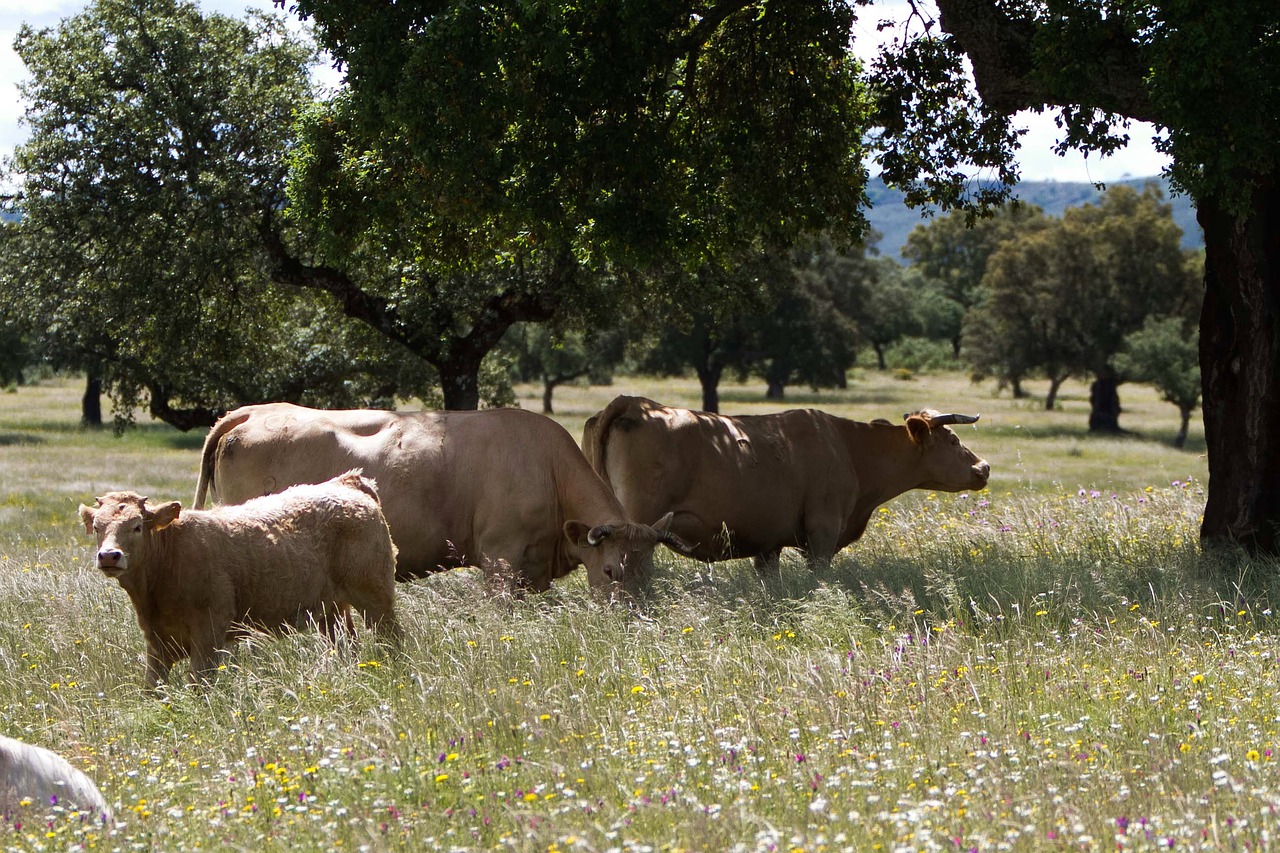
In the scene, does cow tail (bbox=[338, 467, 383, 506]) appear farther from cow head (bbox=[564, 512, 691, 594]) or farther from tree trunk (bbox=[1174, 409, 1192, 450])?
tree trunk (bbox=[1174, 409, 1192, 450])

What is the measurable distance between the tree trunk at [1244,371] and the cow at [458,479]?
16.8 feet

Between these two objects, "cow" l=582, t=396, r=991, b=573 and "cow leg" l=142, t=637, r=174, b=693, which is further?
"cow" l=582, t=396, r=991, b=573

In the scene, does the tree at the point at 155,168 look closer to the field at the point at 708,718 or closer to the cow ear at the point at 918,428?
the field at the point at 708,718

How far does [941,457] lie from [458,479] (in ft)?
18.5

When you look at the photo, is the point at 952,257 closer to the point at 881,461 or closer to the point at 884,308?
the point at 884,308

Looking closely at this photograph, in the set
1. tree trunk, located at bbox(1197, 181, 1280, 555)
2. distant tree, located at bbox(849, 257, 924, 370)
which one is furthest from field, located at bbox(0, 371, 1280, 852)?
distant tree, located at bbox(849, 257, 924, 370)

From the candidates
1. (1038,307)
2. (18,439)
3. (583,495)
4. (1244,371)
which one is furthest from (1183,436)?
(583,495)

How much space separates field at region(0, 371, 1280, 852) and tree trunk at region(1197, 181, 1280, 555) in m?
0.85

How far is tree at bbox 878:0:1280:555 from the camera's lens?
9.69 m

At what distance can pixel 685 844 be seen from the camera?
15.8 feet

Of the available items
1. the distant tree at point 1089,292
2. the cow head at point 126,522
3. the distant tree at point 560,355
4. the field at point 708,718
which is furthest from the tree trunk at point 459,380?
the distant tree at point 1089,292

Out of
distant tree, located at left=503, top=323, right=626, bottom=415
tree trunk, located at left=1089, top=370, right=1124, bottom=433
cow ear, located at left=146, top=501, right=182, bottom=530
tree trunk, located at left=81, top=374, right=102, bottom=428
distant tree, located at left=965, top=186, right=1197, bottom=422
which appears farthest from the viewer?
distant tree, located at left=503, top=323, right=626, bottom=415

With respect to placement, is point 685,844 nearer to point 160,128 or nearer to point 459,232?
point 459,232

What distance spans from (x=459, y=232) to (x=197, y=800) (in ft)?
33.0
